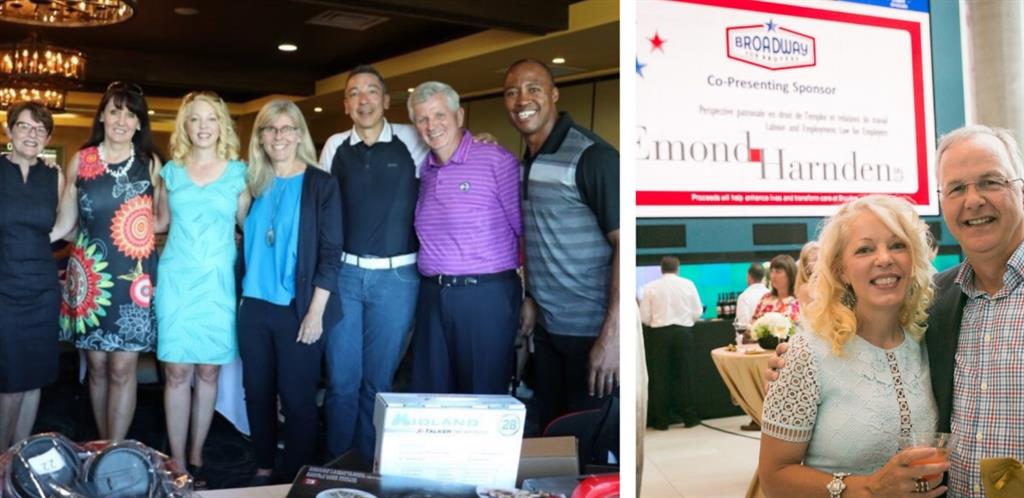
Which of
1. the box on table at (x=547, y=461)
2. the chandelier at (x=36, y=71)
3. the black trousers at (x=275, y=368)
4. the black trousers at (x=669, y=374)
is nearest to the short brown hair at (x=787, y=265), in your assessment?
the black trousers at (x=669, y=374)

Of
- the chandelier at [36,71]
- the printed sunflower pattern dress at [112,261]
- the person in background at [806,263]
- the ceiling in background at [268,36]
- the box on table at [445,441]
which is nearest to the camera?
the box on table at [445,441]

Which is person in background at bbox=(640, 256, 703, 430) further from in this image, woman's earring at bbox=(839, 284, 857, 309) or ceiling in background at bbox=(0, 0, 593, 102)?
ceiling in background at bbox=(0, 0, 593, 102)

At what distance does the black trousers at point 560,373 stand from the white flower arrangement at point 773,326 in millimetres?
491

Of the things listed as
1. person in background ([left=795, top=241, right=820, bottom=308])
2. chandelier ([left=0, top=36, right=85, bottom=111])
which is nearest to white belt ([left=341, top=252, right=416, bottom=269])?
person in background ([left=795, top=241, right=820, bottom=308])

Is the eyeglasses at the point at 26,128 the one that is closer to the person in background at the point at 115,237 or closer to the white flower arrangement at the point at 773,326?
the person in background at the point at 115,237

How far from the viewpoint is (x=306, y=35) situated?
681cm

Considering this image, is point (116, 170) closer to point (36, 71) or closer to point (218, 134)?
point (218, 134)

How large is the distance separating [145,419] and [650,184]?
1947 millimetres

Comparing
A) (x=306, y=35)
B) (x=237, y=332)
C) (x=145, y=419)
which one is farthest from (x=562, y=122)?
(x=306, y=35)

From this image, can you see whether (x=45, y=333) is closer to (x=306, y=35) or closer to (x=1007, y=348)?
(x=1007, y=348)

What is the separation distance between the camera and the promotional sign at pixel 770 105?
8.21ft

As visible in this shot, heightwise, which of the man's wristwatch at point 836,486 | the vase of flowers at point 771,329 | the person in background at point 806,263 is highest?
the person in background at point 806,263

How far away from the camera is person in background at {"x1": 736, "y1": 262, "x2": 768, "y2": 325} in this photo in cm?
249

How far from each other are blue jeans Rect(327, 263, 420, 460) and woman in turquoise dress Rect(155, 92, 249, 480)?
316 mm
